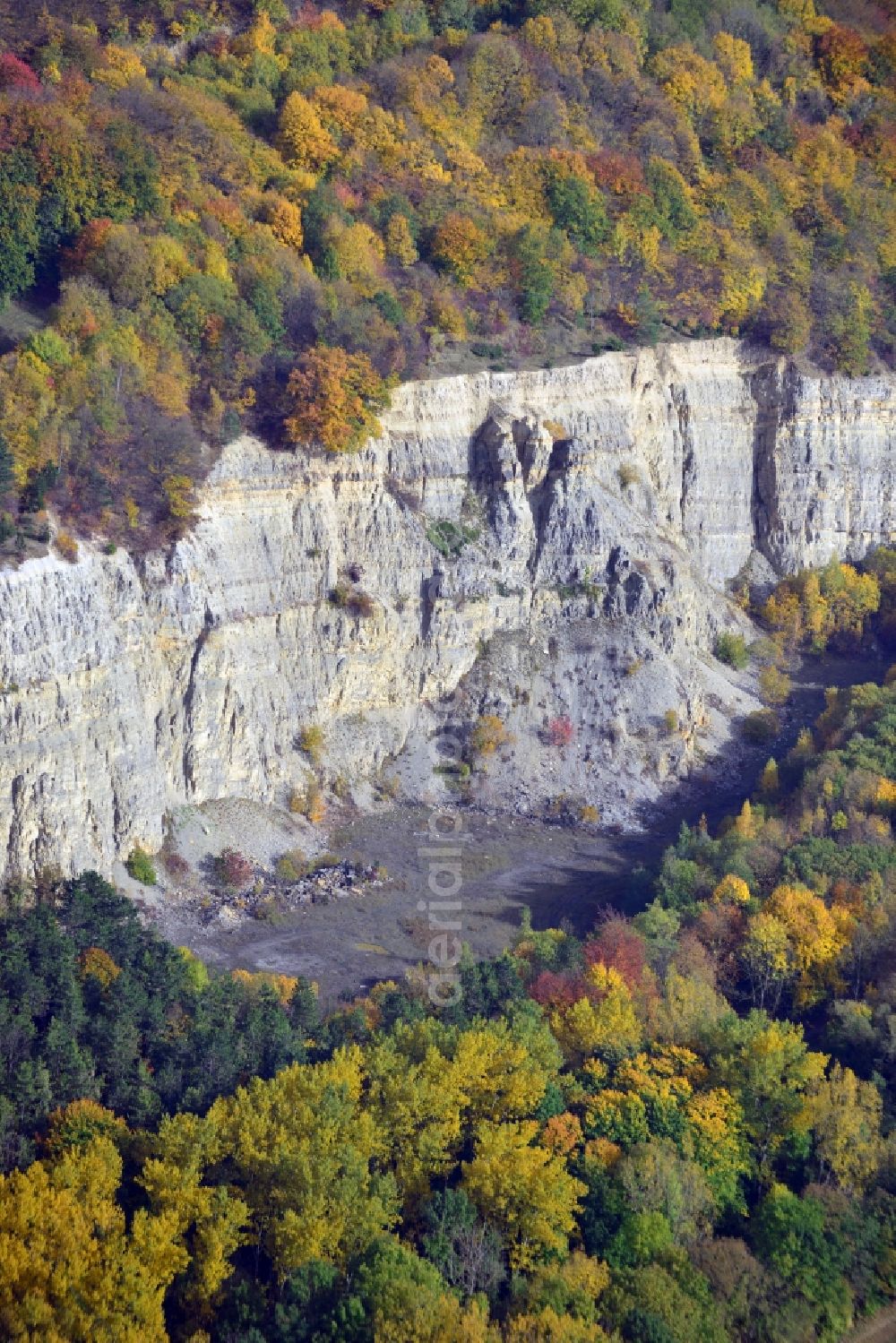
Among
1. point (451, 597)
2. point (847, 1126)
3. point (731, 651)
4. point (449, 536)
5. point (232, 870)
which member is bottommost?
point (847, 1126)

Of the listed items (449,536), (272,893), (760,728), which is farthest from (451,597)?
(272,893)

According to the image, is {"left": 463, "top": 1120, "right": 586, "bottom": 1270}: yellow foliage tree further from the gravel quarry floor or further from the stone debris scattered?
the stone debris scattered

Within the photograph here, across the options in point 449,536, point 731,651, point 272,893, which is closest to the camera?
point 272,893

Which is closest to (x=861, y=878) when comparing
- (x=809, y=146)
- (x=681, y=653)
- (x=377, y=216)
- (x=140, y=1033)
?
(x=681, y=653)

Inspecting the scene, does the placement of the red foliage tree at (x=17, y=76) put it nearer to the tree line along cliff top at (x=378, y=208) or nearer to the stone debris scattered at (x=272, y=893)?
the tree line along cliff top at (x=378, y=208)

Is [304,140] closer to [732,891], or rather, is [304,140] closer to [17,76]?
[17,76]

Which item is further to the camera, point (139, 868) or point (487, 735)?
point (487, 735)

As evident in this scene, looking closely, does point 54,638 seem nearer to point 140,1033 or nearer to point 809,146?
point 140,1033
